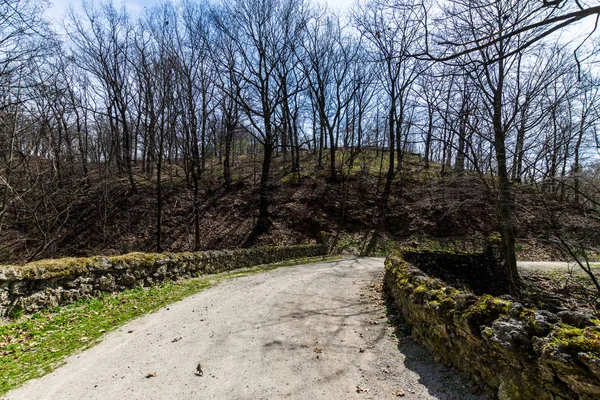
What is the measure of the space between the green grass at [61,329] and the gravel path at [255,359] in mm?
282

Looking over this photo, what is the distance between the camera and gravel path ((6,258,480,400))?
147 inches

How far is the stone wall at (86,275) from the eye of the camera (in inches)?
231

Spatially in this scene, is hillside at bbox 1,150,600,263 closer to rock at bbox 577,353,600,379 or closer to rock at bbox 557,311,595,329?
rock at bbox 557,311,595,329

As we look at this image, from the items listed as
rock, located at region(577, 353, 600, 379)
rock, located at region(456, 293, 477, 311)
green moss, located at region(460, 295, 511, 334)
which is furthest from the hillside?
rock, located at region(577, 353, 600, 379)

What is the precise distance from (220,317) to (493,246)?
12472 mm

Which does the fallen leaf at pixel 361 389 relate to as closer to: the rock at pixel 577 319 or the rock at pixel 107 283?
the rock at pixel 577 319

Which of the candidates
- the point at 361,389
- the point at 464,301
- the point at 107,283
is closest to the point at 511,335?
the point at 464,301

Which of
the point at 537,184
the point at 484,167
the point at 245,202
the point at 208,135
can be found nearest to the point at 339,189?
the point at 245,202

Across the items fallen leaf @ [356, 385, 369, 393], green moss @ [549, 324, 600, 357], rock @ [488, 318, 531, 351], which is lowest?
fallen leaf @ [356, 385, 369, 393]

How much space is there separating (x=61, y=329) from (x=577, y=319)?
7.30 m

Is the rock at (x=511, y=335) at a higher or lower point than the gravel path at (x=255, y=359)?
higher

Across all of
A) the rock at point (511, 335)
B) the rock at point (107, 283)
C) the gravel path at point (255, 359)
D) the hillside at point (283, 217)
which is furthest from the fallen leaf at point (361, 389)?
the hillside at point (283, 217)

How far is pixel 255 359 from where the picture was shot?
14.8 ft

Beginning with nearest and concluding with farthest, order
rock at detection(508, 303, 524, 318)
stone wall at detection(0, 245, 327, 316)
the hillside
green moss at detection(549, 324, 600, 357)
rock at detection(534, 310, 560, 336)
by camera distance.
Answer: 1. green moss at detection(549, 324, 600, 357)
2. rock at detection(534, 310, 560, 336)
3. rock at detection(508, 303, 524, 318)
4. stone wall at detection(0, 245, 327, 316)
5. the hillside
